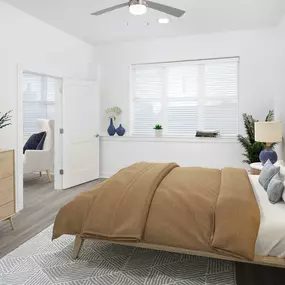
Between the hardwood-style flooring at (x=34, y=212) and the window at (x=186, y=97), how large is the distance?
1781mm

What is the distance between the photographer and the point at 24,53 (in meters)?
4.20

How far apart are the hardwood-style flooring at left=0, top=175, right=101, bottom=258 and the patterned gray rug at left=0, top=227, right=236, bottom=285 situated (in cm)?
25

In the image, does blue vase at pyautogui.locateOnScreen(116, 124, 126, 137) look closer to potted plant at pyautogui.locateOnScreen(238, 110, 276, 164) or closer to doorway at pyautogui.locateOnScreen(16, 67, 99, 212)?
doorway at pyautogui.locateOnScreen(16, 67, 99, 212)

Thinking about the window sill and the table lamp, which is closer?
the table lamp

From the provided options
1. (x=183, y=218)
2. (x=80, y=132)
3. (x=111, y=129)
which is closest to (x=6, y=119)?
(x=80, y=132)

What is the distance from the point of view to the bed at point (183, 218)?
2.11 m

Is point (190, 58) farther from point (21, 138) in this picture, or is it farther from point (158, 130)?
point (21, 138)

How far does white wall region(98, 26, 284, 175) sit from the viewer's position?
5.16 metres

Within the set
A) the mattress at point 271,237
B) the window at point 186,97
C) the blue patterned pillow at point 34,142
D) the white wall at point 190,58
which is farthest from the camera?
the blue patterned pillow at point 34,142

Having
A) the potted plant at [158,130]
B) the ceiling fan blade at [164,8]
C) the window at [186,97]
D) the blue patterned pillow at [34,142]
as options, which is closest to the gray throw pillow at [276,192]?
the ceiling fan blade at [164,8]

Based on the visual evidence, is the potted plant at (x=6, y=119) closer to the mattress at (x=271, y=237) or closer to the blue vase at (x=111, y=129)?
the blue vase at (x=111, y=129)

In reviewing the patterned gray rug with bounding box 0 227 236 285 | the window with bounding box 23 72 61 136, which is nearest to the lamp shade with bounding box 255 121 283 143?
the patterned gray rug with bounding box 0 227 236 285

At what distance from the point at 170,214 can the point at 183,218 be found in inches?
4.3

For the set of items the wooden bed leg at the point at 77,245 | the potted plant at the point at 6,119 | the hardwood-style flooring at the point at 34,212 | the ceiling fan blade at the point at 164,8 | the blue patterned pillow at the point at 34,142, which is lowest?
the hardwood-style flooring at the point at 34,212
